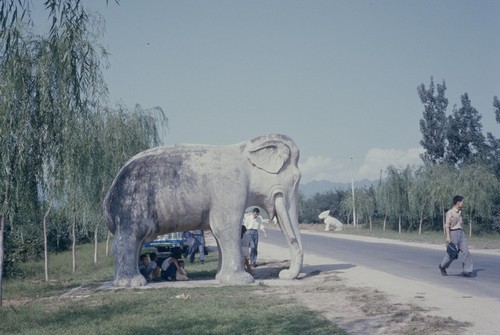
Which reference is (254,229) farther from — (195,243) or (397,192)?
(397,192)

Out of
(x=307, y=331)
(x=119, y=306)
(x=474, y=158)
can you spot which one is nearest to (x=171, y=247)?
(x=119, y=306)

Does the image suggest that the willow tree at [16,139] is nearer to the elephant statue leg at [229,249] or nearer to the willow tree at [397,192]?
the elephant statue leg at [229,249]

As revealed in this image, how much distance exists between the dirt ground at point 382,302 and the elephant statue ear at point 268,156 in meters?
2.79

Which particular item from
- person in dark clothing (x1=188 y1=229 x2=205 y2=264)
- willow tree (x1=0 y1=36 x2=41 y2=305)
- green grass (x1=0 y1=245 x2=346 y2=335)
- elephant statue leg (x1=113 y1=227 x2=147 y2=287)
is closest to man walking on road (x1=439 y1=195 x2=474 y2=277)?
green grass (x1=0 y1=245 x2=346 y2=335)

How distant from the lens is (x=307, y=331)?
26.4 ft

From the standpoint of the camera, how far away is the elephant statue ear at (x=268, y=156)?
14.5 m

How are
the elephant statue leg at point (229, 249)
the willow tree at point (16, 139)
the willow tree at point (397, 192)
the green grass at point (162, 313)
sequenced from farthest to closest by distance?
the willow tree at point (397, 192), the elephant statue leg at point (229, 249), the willow tree at point (16, 139), the green grass at point (162, 313)

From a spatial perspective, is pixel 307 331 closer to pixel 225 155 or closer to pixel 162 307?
pixel 162 307

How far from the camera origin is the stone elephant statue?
13.8 meters

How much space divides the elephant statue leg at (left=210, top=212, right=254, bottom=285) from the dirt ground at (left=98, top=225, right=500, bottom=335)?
43 cm

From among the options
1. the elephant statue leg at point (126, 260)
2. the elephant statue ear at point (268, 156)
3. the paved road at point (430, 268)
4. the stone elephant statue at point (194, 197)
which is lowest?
the paved road at point (430, 268)

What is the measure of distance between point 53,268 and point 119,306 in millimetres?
14480

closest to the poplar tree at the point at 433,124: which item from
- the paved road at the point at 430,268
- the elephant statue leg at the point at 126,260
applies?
the paved road at the point at 430,268

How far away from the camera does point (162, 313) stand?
9.93 meters
